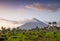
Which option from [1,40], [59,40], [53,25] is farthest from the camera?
[53,25]

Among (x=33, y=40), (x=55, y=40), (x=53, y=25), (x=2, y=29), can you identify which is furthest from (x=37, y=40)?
Answer: (x=53, y=25)

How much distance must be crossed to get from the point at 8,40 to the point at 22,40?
114 centimetres

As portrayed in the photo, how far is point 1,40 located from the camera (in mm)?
14195

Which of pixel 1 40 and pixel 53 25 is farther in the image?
pixel 53 25

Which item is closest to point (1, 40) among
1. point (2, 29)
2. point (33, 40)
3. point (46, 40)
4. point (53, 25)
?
point (33, 40)

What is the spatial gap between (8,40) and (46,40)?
3.76 metres

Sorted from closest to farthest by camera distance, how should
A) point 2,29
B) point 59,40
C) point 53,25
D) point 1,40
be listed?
1. point 1,40
2. point 59,40
3. point 2,29
4. point 53,25

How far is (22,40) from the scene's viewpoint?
1494cm

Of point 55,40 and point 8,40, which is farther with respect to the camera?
point 55,40

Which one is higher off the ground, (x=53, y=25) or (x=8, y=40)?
(x=53, y=25)

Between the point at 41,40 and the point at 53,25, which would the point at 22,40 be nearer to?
the point at 41,40

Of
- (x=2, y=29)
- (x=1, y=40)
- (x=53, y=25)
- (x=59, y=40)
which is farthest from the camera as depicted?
(x=53, y=25)

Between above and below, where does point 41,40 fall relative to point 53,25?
below

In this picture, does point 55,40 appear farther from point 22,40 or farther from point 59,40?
point 22,40
